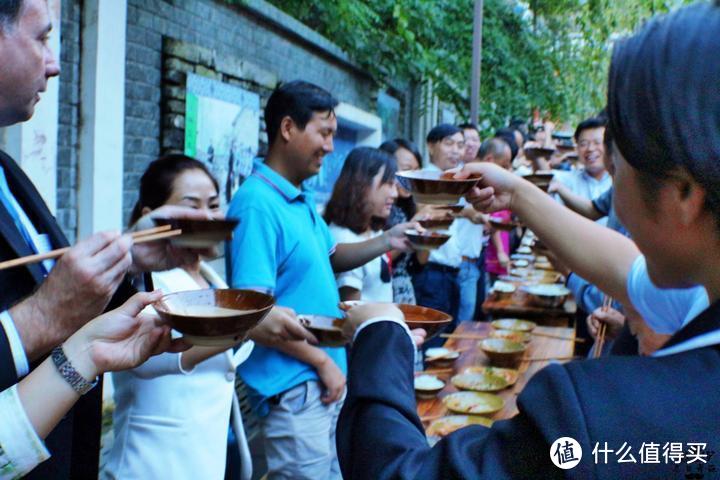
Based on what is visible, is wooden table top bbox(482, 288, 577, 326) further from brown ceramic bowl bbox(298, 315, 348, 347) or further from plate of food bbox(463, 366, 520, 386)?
brown ceramic bowl bbox(298, 315, 348, 347)

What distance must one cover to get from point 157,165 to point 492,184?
4.03 feet

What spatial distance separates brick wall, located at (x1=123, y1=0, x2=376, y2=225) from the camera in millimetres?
4223

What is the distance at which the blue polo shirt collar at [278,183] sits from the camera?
105 inches

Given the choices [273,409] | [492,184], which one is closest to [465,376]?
[273,409]

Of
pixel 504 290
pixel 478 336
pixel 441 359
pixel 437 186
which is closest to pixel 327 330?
pixel 437 186

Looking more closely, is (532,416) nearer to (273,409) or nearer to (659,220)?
(659,220)

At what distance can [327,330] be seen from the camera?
6.64 ft

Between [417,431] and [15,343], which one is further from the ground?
[15,343]

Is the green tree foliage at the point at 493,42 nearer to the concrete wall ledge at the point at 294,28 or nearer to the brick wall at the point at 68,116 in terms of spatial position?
the concrete wall ledge at the point at 294,28

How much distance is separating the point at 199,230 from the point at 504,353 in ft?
6.43

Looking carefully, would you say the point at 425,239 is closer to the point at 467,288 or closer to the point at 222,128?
the point at 222,128

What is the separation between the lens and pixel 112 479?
1962mm

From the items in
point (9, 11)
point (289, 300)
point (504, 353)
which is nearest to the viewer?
point (9, 11)

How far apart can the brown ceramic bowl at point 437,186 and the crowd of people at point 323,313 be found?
85 millimetres
